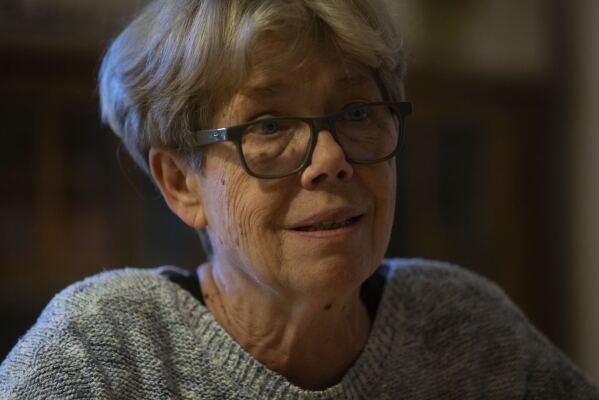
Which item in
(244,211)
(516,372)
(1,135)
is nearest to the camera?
(244,211)

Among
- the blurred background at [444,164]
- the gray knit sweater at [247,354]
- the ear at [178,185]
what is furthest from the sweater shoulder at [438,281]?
the blurred background at [444,164]

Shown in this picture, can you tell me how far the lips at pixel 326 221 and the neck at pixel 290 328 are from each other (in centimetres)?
12

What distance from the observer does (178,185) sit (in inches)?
49.2

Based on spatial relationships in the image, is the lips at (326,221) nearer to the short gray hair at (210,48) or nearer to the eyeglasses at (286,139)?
the eyeglasses at (286,139)

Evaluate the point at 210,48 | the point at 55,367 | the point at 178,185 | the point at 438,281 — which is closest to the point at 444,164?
the point at 438,281

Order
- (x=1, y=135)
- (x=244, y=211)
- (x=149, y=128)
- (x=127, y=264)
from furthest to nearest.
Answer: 1. (x=127, y=264)
2. (x=1, y=135)
3. (x=149, y=128)
4. (x=244, y=211)

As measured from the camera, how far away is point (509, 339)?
1366 millimetres

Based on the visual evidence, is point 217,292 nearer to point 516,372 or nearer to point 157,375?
point 157,375

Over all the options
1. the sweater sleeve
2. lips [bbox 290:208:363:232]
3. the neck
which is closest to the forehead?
lips [bbox 290:208:363:232]

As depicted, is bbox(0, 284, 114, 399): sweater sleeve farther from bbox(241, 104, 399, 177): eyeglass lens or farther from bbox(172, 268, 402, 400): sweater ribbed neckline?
bbox(241, 104, 399, 177): eyeglass lens

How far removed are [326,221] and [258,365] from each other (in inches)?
10.1

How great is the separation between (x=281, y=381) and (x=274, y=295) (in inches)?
5.1

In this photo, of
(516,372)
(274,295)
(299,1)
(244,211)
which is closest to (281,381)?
(274,295)

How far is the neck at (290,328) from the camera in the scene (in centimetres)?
119
